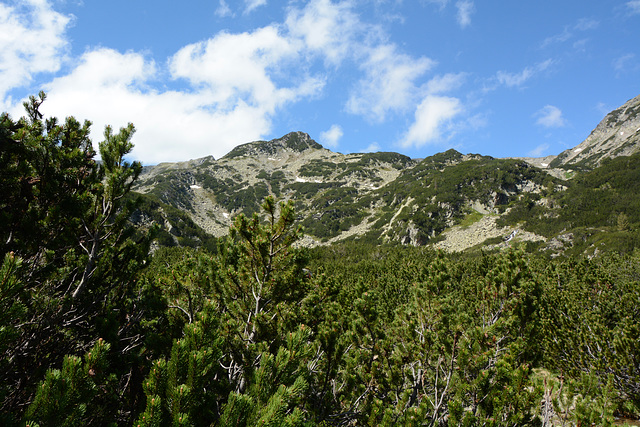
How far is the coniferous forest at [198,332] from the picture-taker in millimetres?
2176

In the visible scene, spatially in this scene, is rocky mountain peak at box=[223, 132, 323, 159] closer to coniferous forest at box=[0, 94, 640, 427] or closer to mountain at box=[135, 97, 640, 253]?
mountain at box=[135, 97, 640, 253]

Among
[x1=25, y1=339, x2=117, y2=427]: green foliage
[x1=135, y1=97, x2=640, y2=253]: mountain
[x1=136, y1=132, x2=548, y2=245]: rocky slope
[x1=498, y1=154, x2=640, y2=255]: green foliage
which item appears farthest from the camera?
[x1=136, y1=132, x2=548, y2=245]: rocky slope

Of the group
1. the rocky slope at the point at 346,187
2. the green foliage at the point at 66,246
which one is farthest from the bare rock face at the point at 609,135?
the green foliage at the point at 66,246

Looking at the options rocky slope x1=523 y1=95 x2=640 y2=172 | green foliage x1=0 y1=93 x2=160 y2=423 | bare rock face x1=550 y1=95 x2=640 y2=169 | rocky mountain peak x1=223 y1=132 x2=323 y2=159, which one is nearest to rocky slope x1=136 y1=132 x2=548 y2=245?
rocky mountain peak x1=223 y1=132 x2=323 y2=159

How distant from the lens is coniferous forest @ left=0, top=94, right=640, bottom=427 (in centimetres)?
218

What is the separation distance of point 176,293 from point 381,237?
73.0m

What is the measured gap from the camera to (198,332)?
2256 millimetres

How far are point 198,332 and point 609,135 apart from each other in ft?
783

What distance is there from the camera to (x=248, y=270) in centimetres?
459

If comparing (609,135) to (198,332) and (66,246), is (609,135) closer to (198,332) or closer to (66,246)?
(198,332)

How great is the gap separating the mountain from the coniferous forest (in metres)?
22.9

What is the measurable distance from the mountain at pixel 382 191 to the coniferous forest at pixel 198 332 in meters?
22.9

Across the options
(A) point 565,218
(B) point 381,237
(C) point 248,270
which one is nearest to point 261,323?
(C) point 248,270

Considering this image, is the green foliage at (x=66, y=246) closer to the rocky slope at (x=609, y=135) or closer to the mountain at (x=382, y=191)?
the mountain at (x=382, y=191)
